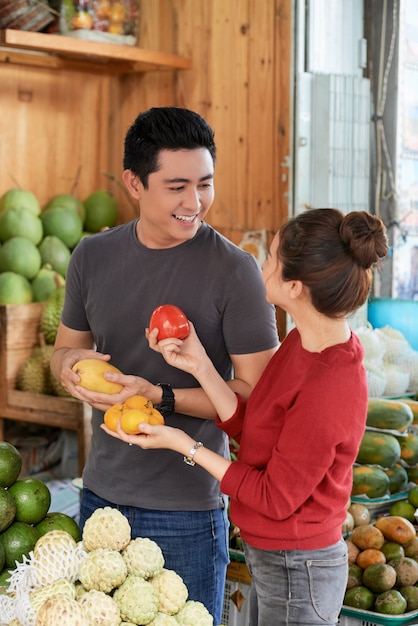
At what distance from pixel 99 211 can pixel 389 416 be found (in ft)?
6.43

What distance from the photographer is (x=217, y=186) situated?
431 cm

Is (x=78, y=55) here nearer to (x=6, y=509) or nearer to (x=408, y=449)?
(x=408, y=449)

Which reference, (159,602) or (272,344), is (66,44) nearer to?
(272,344)

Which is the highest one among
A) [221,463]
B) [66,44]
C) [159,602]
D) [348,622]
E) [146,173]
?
[66,44]

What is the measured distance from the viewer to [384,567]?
2689 millimetres

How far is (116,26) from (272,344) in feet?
8.97

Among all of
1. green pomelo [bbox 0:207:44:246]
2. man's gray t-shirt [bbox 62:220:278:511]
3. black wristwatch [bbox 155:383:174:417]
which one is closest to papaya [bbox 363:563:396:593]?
man's gray t-shirt [bbox 62:220:278:511]

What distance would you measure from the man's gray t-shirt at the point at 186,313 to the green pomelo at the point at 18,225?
2.06m

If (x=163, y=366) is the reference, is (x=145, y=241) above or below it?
above

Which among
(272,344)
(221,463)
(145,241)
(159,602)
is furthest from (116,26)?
(159,602)

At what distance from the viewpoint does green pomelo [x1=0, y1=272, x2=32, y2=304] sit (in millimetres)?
3900

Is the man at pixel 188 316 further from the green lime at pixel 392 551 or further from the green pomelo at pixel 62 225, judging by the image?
the green pomelo at pixel 62 225

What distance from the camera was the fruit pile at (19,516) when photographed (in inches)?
72.2

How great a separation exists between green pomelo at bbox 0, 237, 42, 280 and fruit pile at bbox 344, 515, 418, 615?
193 centimetres
